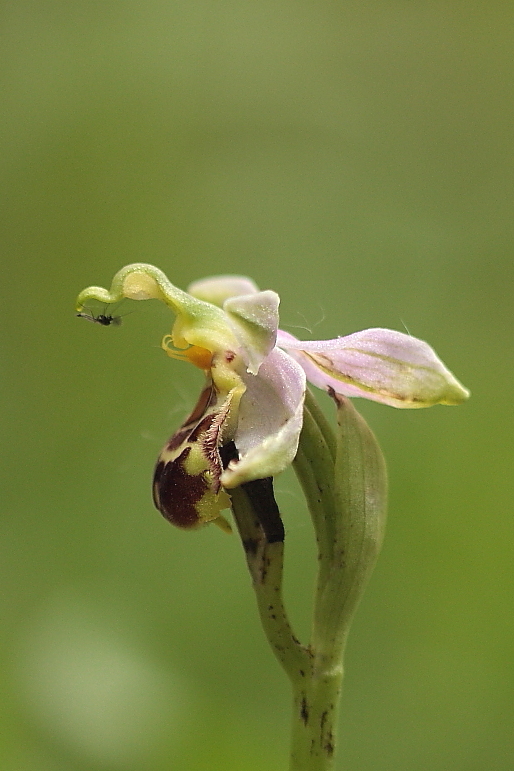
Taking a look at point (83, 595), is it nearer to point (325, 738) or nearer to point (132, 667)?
point (132, 667)

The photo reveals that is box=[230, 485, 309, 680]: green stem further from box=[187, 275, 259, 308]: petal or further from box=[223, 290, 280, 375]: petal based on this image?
box=[187, 275, 259, 308]: petal

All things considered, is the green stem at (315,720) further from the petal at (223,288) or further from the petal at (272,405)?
the petal at (223,288)

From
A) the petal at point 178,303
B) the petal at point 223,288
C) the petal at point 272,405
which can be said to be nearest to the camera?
the petal at point 272,405

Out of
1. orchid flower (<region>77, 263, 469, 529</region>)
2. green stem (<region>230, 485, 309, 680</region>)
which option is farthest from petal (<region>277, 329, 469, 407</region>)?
green stem (<region>230, 485, 309, 680</region>)

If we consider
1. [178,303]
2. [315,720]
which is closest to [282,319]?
[178,303]

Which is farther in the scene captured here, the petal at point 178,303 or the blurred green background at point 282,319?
the blurred green background at point 282,319

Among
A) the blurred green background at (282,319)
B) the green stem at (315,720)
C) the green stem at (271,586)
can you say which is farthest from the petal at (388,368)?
the blurred green background at (282,319)

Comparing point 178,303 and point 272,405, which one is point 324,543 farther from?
point 178,303

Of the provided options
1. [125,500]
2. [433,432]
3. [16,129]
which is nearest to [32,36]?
[16,129]
